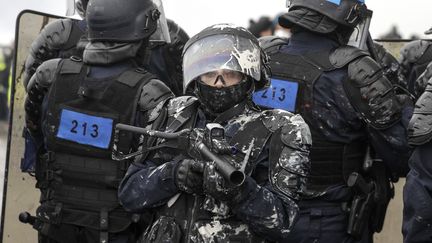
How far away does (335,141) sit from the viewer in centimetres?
556

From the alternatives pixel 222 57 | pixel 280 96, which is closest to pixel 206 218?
pixel 222 57

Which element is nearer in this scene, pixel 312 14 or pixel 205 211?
pixel 205 211

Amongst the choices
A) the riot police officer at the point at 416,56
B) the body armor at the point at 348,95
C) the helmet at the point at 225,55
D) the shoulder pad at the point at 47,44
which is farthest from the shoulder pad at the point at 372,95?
the shoulder pad at the point at 47,44

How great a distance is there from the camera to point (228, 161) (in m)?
3.87

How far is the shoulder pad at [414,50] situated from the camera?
7.39 metres

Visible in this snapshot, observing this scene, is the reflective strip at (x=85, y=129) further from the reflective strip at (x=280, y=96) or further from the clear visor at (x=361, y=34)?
the clear visor at (x=361, y=34)

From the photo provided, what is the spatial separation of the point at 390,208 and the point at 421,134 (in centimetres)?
261

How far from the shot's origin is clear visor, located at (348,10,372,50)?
5.89 metres

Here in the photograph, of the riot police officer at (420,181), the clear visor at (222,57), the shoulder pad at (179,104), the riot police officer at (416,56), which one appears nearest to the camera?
the clear visor at (222,57)

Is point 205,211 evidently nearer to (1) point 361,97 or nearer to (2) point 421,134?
(2) point 421,134

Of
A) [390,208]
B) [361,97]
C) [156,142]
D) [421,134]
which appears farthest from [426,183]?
[390,208]

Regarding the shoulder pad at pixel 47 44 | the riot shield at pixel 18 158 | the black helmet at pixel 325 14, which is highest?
the black helmet at pixel 325 14

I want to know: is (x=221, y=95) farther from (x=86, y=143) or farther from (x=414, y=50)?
(x=414, y=50)

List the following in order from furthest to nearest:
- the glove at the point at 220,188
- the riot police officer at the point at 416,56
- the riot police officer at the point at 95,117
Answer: the riot police officer at the point at 416,56 < the riot police officer at the point at 95,117 < the glove at the point at 220,188
